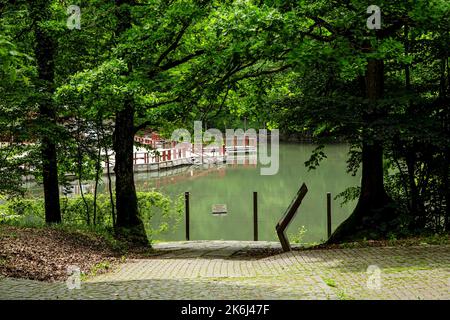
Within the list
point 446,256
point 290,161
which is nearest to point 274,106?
point 446,256

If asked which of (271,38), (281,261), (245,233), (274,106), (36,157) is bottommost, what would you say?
(245,233)

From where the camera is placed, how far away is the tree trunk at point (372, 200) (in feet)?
44.2

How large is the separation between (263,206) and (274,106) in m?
14.3

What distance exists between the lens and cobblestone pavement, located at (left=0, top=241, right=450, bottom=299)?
23.7ft

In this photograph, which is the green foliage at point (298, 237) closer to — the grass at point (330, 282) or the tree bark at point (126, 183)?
the tree bark at point (126, 183)

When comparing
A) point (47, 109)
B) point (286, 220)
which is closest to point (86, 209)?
point (47, 109)

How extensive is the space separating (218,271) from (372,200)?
16.4ft

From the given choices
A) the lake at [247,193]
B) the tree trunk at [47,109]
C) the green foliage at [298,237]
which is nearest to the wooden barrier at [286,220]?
the tree trunk at [47,109]

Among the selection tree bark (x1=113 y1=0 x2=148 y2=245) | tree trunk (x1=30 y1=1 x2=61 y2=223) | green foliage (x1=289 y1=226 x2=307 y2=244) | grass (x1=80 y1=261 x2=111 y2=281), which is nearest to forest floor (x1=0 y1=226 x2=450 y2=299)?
grass (x1=80 y1=261 x2=111 y2=281)

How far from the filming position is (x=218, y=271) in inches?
408

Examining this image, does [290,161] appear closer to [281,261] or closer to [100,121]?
[100,121]

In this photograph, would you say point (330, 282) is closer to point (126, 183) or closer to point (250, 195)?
point (126, 183)

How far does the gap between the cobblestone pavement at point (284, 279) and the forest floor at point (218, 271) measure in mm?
12

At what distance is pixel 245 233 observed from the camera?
22.6 meters
